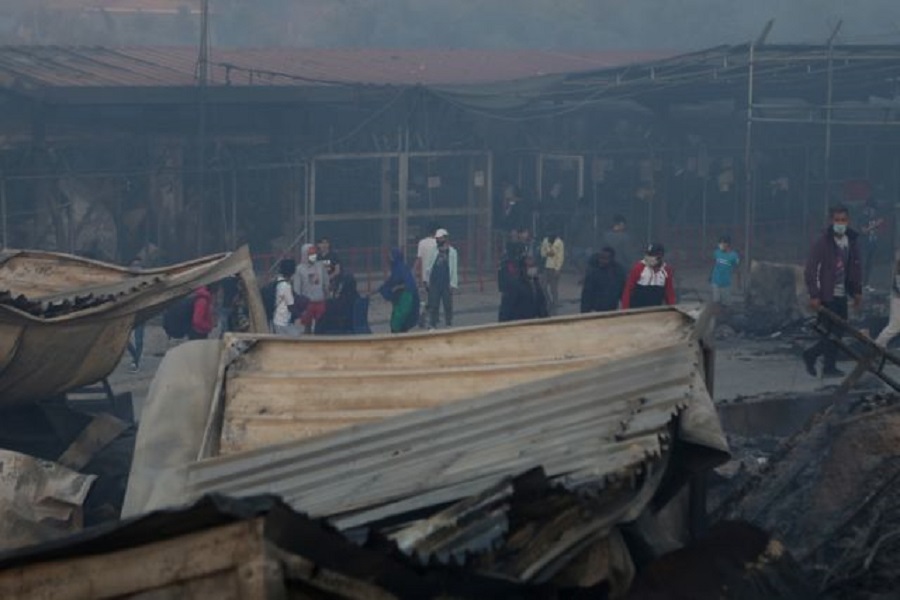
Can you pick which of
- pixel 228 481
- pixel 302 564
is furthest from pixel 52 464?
pixel 302 564

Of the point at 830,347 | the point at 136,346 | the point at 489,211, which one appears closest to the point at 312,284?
the point at 136,346

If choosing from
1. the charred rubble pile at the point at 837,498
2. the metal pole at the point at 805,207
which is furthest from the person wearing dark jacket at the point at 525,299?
the metal pole at the point at 805,207

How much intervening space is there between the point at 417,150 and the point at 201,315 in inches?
408

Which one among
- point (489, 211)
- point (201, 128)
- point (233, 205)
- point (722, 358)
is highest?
point (201, 128)

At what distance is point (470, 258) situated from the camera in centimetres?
2570

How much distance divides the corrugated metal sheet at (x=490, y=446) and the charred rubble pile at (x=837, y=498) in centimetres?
110

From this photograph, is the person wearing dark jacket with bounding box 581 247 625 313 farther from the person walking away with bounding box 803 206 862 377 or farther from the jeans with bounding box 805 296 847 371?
the person walking away with bounding box 803 206 862 377

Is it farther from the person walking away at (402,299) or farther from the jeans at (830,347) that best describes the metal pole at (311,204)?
the jeans at (830,347)

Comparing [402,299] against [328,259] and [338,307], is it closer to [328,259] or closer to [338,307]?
[338,307]

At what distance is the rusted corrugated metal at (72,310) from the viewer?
8594mm

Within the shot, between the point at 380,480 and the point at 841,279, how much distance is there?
360 inches

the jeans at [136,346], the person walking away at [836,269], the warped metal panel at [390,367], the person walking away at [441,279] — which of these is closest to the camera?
the warped metal panel at [390,367]

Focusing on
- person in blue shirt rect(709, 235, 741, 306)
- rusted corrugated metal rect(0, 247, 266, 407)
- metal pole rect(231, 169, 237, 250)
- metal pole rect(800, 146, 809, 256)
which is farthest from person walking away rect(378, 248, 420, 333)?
metal pole rect(800, 146, 809, 256)

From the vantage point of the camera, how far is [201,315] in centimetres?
1501
